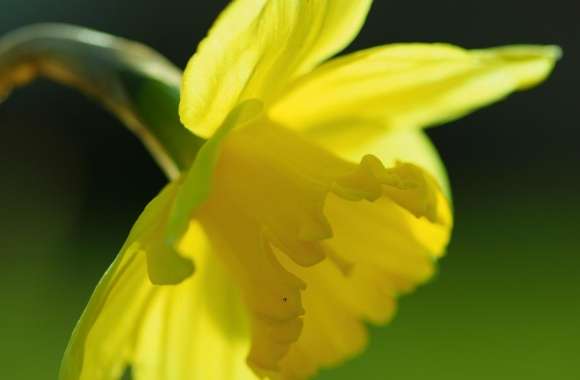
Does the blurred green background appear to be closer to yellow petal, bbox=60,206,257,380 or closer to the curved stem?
yellow petal, bbox=60,206,257,380

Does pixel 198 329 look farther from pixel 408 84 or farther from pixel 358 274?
pixel 408 84

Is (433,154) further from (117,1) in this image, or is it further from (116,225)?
(117,1)

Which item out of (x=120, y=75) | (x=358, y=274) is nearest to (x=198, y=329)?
(x=358, y=274)

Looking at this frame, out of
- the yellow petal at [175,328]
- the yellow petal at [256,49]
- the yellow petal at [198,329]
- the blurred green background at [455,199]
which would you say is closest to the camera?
the yellow petal at [256,49]

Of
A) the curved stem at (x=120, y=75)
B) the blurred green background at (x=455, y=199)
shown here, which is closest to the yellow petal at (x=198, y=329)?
the curved stem at (x=120, y=75)

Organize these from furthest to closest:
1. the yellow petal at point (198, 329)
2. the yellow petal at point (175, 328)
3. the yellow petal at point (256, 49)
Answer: the yellow petal at point (198, 329) → the yellow petal at point (175, 328) → the yellow petal at point (256, 49)

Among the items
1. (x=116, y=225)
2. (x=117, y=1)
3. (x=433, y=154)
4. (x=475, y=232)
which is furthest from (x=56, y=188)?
(x=433, y=154)

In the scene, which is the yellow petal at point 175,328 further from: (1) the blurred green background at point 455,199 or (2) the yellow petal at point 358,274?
(1) the blurred green background at point 455,199
